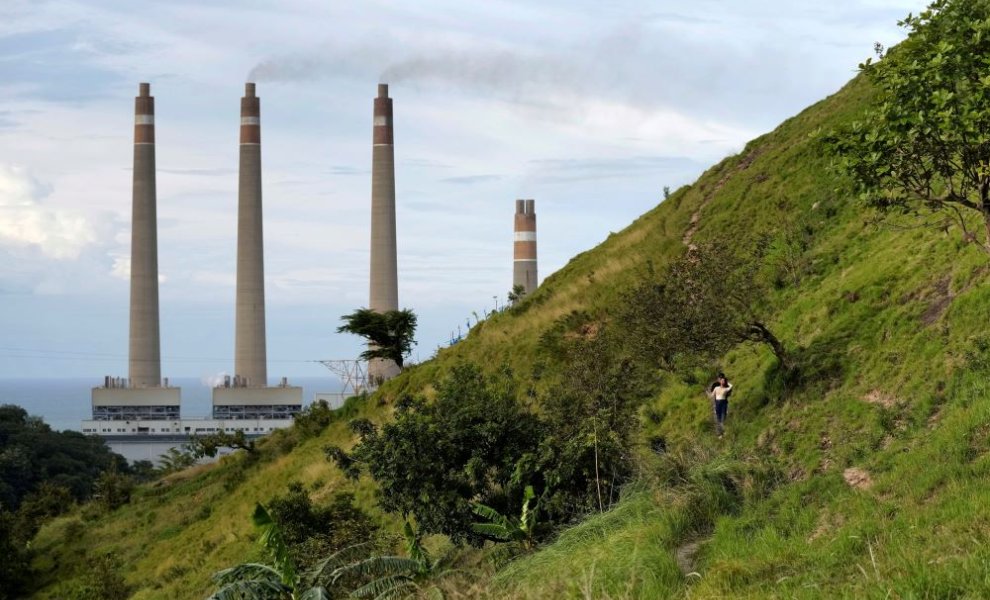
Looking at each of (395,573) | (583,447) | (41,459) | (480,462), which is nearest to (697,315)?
(583,447)

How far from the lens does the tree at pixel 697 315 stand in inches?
858

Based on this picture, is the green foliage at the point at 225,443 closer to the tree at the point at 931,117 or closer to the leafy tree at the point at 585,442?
the leafy tree at the point at 585,442

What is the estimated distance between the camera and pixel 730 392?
22531 millimetres

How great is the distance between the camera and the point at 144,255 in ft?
364

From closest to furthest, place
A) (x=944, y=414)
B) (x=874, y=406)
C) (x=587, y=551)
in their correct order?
(x=587, y=551) → (x=944, y=414) → (x=874, y=406)

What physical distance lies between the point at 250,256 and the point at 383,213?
46.5 feet

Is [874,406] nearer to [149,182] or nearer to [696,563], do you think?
[696,563]

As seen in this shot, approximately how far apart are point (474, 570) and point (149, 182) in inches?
3841

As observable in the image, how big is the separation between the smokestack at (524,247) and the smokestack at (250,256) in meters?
22.4

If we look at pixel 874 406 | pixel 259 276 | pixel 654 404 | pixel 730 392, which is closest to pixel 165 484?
pixel 654 404

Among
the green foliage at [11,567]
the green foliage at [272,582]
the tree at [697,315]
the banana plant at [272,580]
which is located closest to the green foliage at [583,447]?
the tree at [697,315]

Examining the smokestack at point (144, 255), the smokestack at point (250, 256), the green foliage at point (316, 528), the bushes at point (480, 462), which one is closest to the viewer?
the bushes at point (480, 462)

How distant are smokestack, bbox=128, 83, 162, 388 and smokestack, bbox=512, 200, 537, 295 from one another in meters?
32.3

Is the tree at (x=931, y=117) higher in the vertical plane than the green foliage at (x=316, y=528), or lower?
higher
